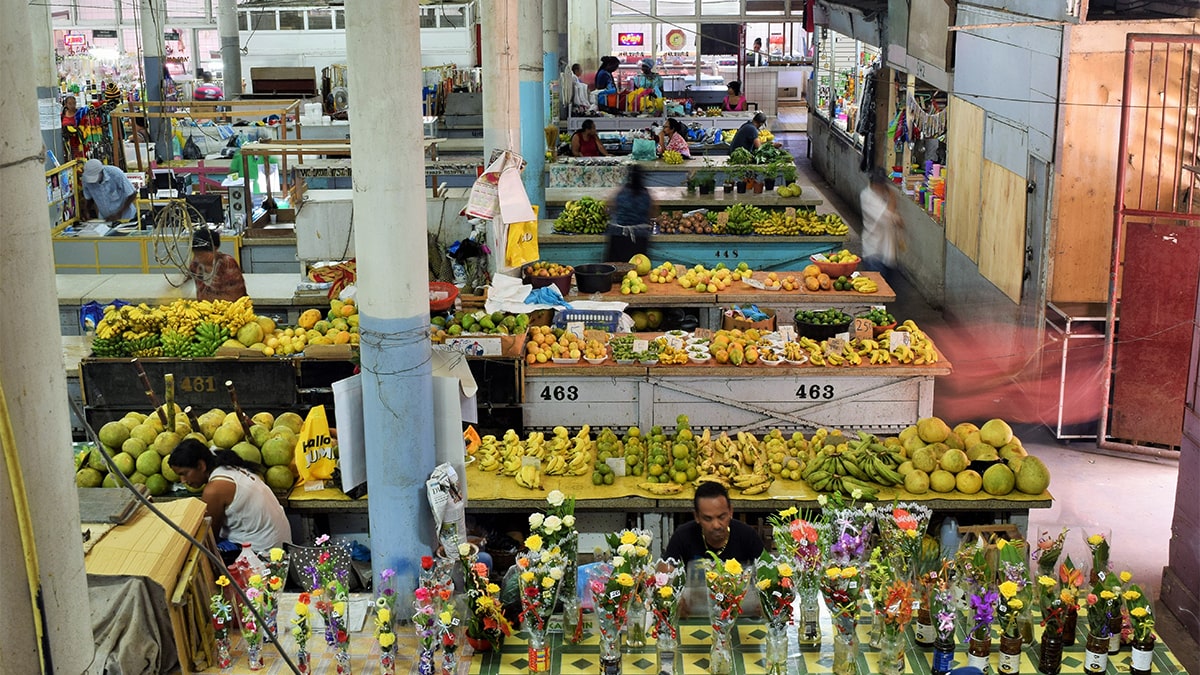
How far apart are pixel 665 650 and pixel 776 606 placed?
50 centimetres

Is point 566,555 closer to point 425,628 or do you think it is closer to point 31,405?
point 425,628

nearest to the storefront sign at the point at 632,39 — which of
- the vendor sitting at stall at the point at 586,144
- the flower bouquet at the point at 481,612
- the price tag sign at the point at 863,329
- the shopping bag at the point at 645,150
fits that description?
the vendor sitting at stall at the point at 586,144

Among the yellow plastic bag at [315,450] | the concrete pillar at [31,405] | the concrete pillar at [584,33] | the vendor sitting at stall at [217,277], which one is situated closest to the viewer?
the concrete pillar at [31,405]

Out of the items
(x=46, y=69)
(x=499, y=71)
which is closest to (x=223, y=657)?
(x=499, y=71)

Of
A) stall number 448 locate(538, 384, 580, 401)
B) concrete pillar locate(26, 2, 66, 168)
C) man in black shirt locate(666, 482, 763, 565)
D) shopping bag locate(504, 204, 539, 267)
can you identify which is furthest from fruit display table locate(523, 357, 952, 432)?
concrete pillar locate(26, 2, 66, 168)

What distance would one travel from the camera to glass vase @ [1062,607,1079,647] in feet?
18.0

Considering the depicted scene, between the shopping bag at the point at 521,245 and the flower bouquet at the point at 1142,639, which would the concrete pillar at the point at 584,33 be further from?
the flower bouquet at the point at 1142,639

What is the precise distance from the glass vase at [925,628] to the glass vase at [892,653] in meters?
0.24

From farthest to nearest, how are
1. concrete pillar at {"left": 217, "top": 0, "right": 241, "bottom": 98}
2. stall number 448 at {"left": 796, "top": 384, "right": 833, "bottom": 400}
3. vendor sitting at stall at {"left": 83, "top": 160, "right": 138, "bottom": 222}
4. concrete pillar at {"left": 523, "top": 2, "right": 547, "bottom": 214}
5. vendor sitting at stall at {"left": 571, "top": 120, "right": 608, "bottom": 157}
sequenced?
concrete pillar at {"left": 217, "top": 0, "right": 241, "bottom": 98}, vendor sitting at stall at {"left": 571, "top": 120, "right": 608, "bottom": 157}, vendor sitting at stall at {"left": 83, "top": 160, "right": 138, "bottom": 222}, concrete pillar at {"left": 523, "top": 2, "right": 547, "bottom": 214}, stall number 448 at {"left": 796, "top": 384, "right": 833, "bottom": 400}

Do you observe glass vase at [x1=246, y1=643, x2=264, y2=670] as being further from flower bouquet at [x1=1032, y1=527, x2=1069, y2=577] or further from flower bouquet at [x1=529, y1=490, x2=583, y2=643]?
flower bouquet at [x1=1032, y1=527, x2=1069, y2=577]

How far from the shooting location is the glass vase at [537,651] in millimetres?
5375

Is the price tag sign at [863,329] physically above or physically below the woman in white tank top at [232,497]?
above

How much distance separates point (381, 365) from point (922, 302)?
1061 centimetres

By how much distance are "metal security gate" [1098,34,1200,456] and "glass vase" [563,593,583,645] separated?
21.6 feet
